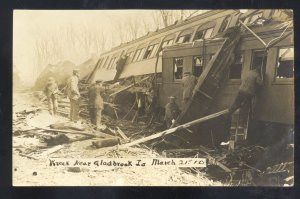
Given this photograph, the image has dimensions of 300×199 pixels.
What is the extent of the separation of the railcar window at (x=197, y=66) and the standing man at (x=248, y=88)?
0.48 feet

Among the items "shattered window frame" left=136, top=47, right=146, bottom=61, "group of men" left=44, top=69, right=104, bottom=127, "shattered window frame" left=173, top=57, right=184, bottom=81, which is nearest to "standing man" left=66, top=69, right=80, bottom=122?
"group of men" left=44, top=69, right=104, bottom=127

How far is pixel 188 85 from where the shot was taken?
1.27m

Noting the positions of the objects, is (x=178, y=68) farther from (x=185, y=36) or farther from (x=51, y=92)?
(x=51, y=92)

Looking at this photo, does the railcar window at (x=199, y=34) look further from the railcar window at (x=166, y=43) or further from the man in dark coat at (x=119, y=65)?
the man in dark coat at (x=119, y=65)

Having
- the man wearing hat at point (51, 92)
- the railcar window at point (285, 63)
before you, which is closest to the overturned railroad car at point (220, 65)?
the railcar window at point (285, 63)

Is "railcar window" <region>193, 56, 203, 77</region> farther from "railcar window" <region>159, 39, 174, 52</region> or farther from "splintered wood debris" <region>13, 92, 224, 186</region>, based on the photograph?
"splintered wood debris" <region>13, 92, 224, 186</region>

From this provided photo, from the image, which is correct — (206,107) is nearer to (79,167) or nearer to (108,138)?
(108,138)

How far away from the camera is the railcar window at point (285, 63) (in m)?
1.25

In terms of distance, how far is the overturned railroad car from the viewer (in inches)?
49.1

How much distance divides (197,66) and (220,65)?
77 millimetres

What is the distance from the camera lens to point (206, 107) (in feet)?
4.16

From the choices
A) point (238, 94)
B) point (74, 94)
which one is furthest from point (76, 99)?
point (238, 94)

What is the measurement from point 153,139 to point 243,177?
1.08 feet
